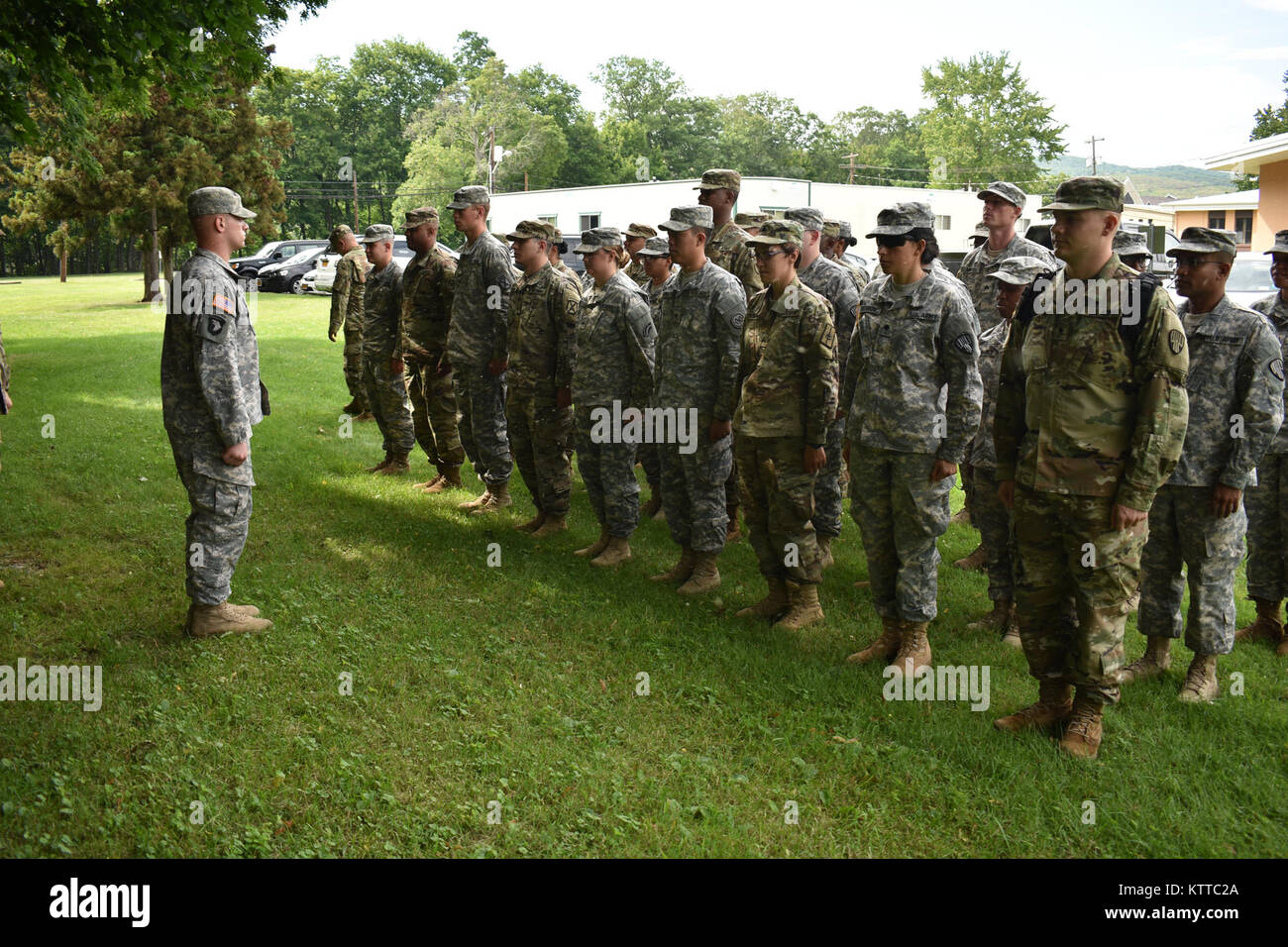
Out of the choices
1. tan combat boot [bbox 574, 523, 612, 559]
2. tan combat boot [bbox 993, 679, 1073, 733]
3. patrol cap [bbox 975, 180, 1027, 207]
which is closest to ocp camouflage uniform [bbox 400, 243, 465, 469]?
tan combat boot [bbox 574, 523, 612, 559]

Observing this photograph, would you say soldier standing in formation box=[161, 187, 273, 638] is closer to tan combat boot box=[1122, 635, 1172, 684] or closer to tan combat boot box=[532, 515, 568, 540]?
tan combat boot box=[532, 515, 568, 540]

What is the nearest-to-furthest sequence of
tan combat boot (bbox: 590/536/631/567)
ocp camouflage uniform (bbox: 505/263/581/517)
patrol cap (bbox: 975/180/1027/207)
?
1. patrol cap (bbox: 975/180/1027/207)
2. tan combat boot (bbox: 590/536/631/567)
3. ocp camouflage uniform (bbox: 505/263/581/517)

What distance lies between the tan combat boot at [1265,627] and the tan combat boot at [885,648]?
2194 mm

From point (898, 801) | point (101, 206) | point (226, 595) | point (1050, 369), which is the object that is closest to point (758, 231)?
point (1050, 369)

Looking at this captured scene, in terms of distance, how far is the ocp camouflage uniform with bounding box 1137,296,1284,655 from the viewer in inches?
194

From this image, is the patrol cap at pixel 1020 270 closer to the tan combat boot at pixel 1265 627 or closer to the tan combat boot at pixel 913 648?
the tan combat boot at pixel 913 648

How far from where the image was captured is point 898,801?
4.09 metres

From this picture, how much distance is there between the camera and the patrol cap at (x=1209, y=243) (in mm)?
4926

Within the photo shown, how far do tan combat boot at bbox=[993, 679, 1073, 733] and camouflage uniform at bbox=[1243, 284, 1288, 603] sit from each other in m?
2.00

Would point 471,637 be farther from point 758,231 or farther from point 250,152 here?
point 250,152

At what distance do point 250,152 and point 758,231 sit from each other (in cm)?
2557

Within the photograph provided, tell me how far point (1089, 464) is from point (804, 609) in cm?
226

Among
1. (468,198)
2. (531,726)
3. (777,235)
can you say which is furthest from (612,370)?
(531,726)

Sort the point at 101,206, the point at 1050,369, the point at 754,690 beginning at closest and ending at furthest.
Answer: the point at 1050,369 < the point at 754,690 < the point at 101,206
